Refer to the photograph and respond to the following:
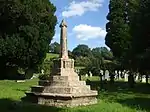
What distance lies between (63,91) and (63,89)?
0.11 metres

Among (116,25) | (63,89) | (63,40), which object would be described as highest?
(116,25)

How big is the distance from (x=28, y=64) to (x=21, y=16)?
626 cm

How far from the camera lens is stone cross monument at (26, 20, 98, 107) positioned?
2034 cm

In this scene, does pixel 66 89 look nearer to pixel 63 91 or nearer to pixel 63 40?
pixel 63 91

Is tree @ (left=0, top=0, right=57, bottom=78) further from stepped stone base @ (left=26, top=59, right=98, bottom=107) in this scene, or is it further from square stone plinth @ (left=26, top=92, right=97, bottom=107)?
square stone plinth @ (left=26, top=92, right=97, bottom=107)

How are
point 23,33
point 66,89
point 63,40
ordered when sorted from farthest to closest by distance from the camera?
1. point 23,33
2. point 63,40
3. point 66,89

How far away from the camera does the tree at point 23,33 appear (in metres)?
47.2

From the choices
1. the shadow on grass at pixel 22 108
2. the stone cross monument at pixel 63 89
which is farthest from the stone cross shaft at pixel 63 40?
the shadow on grass at pixel 22 108

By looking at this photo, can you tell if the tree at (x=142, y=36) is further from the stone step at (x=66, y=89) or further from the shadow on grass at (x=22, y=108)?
the shadow on grass at (x=22, y=108)

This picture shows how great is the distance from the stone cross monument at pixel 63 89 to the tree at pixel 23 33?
2442 cm

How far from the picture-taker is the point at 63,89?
818 inches

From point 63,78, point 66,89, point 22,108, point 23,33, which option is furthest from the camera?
point 23,33

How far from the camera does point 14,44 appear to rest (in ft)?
154

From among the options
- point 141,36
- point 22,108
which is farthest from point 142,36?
point 22,108
